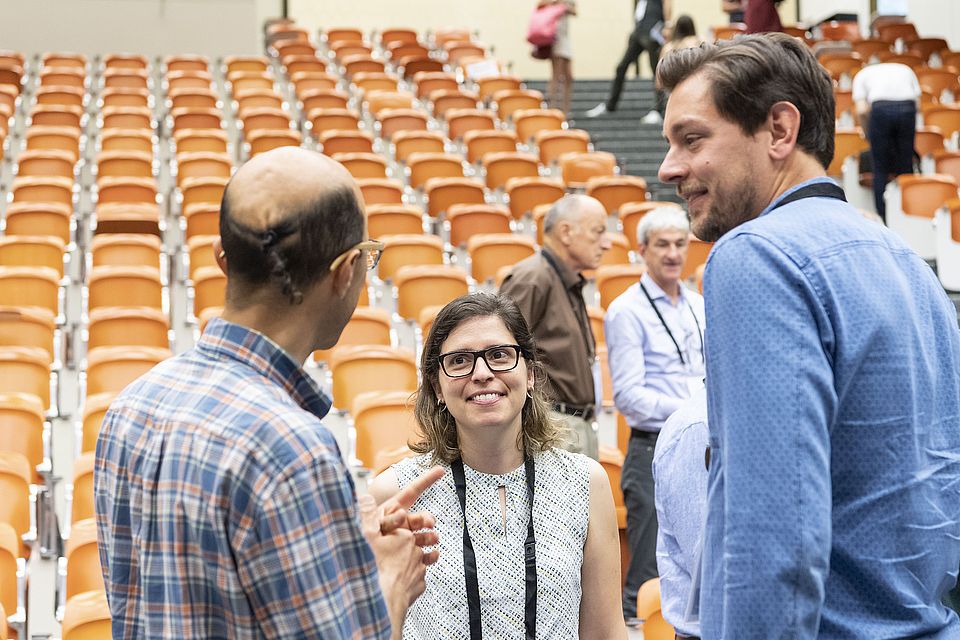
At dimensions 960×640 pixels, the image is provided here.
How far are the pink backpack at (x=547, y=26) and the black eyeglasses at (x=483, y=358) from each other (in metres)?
9.41

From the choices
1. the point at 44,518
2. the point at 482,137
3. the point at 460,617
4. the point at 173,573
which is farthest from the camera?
the point at 482,137

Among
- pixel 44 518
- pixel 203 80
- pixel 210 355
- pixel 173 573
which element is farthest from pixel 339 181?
pixel 203 80

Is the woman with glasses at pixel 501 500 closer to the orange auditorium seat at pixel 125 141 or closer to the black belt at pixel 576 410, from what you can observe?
the black belt at pixel 576 410

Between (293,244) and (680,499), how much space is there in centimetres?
112

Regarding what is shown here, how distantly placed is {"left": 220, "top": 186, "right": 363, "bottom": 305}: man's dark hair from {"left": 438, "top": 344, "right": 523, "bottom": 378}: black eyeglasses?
1.04 m

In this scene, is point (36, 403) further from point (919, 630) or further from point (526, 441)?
point (919, 630)

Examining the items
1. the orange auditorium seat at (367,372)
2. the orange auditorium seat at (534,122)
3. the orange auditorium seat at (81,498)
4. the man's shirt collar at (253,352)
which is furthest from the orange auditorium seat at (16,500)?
the orange auditorium seat at (534,122)

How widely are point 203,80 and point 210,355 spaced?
11045 millimetres

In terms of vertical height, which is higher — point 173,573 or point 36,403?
point 173,573

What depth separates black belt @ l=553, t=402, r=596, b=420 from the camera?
14.0ft

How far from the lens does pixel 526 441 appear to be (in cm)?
242

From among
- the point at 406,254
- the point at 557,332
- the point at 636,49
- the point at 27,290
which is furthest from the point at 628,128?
the point at 557,332

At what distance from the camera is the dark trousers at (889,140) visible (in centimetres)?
813

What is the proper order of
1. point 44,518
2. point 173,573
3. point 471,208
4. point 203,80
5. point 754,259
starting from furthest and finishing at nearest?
point 203,80 < point 471,208 < point 44,518 < point 754,259 < point 173,573
